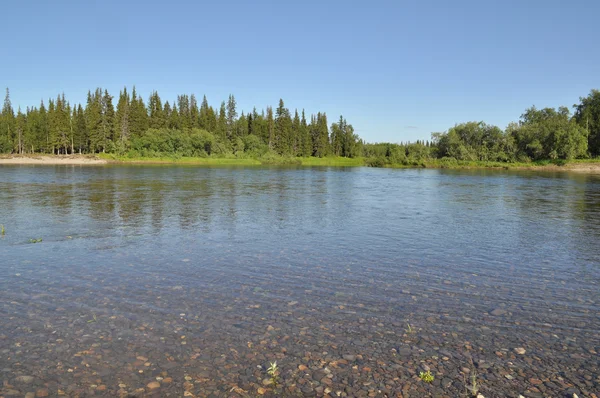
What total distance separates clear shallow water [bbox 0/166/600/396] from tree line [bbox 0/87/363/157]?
383ft

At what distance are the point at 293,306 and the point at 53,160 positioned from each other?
132 m

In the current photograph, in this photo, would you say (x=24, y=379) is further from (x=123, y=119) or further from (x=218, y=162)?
(x=123, y=119)

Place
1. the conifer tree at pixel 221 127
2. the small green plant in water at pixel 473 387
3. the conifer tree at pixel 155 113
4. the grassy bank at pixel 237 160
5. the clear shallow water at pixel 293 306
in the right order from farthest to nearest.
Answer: the conifer tree at pixel 221 127
the conifer tree at pixel 155 113
the grassy bank at pixel 237 160
the clear shallow water at pixel 293 306
the small green plant in water at pixel 473 387

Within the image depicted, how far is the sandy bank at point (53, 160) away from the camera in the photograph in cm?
11662

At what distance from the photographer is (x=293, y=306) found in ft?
32.2

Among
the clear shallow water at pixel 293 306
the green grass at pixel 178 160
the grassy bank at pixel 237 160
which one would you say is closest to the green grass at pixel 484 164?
the grassy bank at pixel 237 160

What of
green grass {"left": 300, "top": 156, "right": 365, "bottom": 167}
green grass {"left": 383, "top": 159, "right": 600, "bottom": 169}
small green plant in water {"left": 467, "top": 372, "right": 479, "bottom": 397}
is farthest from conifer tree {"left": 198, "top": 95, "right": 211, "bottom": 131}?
small green plant in water {"left": 467, "top": 372, "right": 479, "bottom": 397}

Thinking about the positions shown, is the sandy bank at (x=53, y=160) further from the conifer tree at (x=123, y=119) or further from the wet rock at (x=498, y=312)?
the wet rock at (x=498, y=312)

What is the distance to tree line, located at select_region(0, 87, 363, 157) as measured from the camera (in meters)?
129

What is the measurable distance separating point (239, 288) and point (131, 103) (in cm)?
14126

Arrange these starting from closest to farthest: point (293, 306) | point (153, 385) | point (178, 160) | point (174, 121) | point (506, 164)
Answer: point (153, 385), point (293, 306), point (506, 164), point (178, 160), point (174, 121)

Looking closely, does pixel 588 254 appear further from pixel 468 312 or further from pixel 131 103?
pixel 131 103

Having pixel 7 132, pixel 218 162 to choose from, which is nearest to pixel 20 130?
pixel 7 132

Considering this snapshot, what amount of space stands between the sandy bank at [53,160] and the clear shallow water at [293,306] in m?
108
